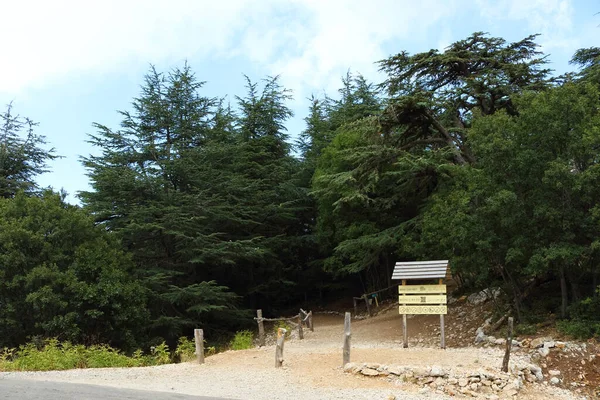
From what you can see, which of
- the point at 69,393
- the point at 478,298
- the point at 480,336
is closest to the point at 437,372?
the point at 480,336

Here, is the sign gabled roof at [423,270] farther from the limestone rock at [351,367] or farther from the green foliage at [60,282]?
the green foliage at [60,282]

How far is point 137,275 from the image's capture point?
19.9 m

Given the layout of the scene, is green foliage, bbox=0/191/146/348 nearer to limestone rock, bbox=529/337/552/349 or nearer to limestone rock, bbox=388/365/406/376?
limestone rock, bbox=388/365/406/376

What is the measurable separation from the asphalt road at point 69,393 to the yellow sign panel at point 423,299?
628 centimetres

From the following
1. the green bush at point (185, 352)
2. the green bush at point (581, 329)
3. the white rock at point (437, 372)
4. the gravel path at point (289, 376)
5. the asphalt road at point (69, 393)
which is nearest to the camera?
the asphalt road at point (69, 393)

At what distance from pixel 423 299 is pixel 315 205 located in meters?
17.0

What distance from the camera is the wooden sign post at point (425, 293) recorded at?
1195cm

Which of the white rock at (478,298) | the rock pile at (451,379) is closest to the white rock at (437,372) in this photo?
the rock pile at (451,379)

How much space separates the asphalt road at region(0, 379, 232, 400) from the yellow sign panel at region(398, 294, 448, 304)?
6.28 meters

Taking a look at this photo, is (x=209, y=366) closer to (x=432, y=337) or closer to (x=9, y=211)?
(x=432, y=337)

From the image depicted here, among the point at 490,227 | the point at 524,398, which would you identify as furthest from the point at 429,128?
the point at 524,398

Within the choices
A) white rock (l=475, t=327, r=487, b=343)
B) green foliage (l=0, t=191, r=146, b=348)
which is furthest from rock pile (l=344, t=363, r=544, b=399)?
green foliage (l=0, t=191, r=146, b=348)

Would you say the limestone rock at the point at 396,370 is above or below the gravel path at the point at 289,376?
above

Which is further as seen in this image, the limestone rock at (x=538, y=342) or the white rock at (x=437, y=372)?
the limestone rock at (x=538, y=342)
